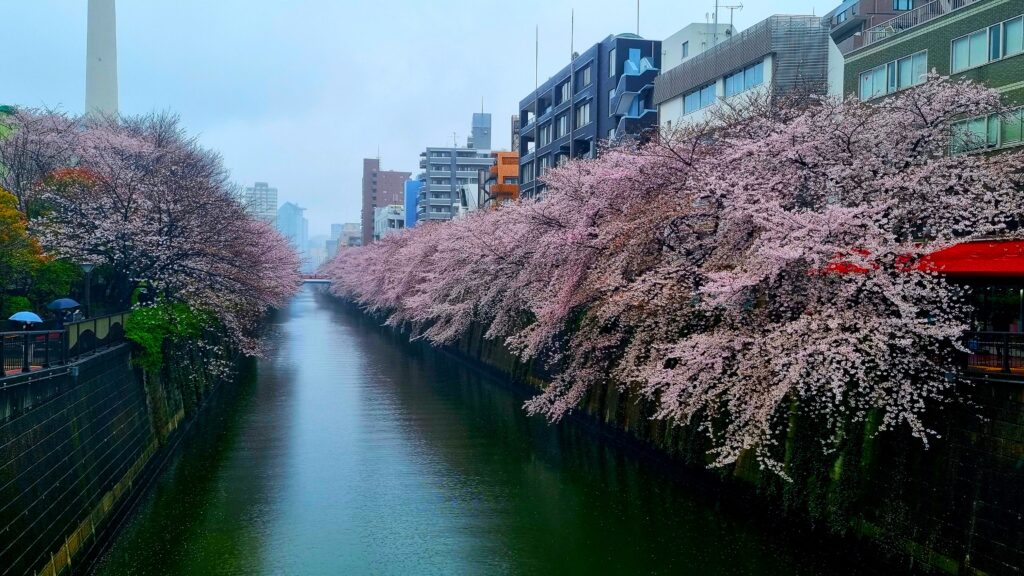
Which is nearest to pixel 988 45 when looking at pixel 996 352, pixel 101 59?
pixel 996 352

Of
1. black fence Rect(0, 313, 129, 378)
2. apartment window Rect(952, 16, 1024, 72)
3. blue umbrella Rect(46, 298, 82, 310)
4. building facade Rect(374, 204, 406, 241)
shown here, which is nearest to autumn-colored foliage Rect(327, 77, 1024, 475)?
apartment window Rect(952, 16, 1024, 72)

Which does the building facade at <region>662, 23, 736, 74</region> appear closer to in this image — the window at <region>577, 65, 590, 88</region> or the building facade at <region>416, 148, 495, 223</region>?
the window at <region>577, 65, 590, 88</region>

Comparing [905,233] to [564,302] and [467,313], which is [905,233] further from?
[467,313]

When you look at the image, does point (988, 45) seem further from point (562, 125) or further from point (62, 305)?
point (562, 125)

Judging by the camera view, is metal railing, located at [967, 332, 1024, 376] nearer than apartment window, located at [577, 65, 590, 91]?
Yes

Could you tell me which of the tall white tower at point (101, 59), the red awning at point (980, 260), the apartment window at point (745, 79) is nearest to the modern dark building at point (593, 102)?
the apartment window at point (745, 79)

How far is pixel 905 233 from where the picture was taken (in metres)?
16.3

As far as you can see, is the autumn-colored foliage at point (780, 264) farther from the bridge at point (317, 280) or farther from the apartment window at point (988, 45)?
the bridge at point (317, 280)

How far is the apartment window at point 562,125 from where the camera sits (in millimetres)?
54719

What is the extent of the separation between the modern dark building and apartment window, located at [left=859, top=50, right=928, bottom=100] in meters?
14.8

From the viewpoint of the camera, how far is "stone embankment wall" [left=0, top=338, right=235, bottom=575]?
40.4ft

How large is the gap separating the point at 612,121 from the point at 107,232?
28.7m

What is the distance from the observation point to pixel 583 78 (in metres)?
52.5

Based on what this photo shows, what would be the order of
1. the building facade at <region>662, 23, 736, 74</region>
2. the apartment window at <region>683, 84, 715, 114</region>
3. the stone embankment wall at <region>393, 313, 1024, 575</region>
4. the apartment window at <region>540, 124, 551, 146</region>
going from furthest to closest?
the apartment window at <region>540, 124, 551, 146</region>, the building facade at <region>662, 23, 736, 74</region>, the apartment window at <region>683, 84, 715, 114</region>, the stone embankment wall at <region>393, 313, 1024, 575</region>
